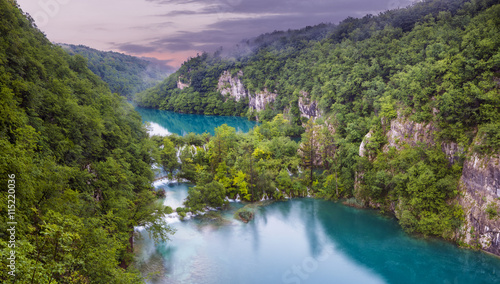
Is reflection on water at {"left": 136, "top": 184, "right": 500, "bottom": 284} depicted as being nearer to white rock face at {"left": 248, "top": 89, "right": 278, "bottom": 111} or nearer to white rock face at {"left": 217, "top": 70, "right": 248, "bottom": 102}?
white rock face at {"left": 248, "top": 89, "right": 278, "bottom": 111}

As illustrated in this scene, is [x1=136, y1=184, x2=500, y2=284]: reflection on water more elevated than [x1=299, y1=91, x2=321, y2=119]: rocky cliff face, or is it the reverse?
[x1=299, y1=91, x2=321, y2=119]: rocky cliff face

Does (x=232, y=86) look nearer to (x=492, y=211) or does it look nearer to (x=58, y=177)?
(x=492, y=211)

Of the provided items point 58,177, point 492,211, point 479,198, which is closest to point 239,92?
point 479,198

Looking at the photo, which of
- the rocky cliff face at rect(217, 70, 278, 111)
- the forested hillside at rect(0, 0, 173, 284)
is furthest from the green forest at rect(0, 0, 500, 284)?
the rocky cliff face at rect(217, 70, 278, 111)

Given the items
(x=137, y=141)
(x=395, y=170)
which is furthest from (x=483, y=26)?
(x=137, y=141)
